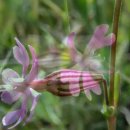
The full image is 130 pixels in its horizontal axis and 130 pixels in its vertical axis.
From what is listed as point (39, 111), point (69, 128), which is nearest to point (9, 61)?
point (39, 111)

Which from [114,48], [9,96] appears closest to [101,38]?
[114,48]

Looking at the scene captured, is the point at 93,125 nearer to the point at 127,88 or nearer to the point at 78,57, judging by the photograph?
the point at 127,88

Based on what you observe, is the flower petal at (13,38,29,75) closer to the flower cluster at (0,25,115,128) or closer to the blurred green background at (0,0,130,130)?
the flower cluster at (0,25,115,128)

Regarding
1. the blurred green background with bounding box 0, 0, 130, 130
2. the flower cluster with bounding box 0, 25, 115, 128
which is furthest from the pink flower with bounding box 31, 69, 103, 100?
the blurred green background with bounding box 0, 0, 130, 130

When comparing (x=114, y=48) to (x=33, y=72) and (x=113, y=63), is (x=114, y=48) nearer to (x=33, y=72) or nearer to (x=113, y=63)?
(x=113, y=63)

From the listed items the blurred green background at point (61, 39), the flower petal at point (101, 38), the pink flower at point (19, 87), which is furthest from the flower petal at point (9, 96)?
the blurred green background at point (61, 39)

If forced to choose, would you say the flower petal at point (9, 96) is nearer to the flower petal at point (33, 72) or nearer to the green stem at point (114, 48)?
the flower petal at point (33, 72)
